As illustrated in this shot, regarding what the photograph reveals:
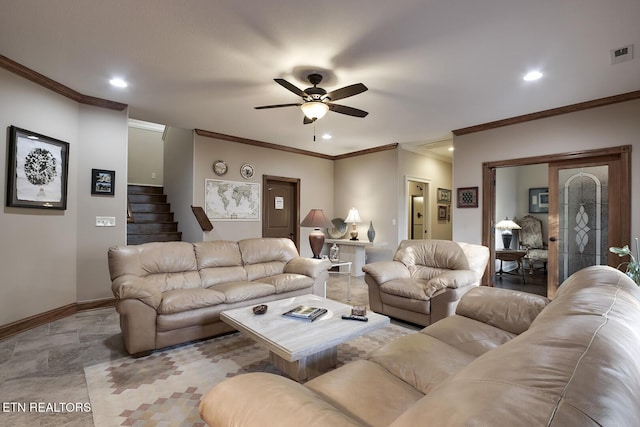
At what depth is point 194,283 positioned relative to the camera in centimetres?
336

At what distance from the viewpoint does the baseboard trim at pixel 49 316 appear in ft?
9.94

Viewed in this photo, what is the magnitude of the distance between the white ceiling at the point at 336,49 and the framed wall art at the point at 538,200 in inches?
129

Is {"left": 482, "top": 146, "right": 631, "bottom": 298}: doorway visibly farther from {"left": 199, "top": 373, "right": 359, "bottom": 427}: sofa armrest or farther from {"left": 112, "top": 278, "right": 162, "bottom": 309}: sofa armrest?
{"left": 112, "top": 278, "right": 162, "bottom": 309}: sofa armrest

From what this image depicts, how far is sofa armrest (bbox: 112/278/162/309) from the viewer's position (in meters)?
2.59

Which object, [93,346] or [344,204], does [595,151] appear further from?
[93,346]

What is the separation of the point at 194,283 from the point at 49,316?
68.3 inches

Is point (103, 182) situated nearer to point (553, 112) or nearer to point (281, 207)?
point (281, 207)

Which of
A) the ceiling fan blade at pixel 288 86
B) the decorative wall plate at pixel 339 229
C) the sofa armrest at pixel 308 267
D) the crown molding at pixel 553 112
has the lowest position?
the sofa armrest at pixel 308 267

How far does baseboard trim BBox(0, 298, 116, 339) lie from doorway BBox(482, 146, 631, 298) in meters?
6.06

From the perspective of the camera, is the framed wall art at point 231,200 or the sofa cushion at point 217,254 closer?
the sofa cushion at point 217,254

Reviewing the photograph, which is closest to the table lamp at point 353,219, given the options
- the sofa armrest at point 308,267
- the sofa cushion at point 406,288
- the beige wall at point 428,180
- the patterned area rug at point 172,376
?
the beige wall at point 428,180

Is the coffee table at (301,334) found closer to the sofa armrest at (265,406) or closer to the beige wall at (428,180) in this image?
the sofa armrest at (265,406)

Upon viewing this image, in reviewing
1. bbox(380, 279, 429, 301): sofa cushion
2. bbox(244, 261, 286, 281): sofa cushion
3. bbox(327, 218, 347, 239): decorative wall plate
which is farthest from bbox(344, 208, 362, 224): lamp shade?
bbox(380, 279, 429, 301): sofa cushion

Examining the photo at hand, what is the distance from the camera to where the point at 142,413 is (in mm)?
1850
